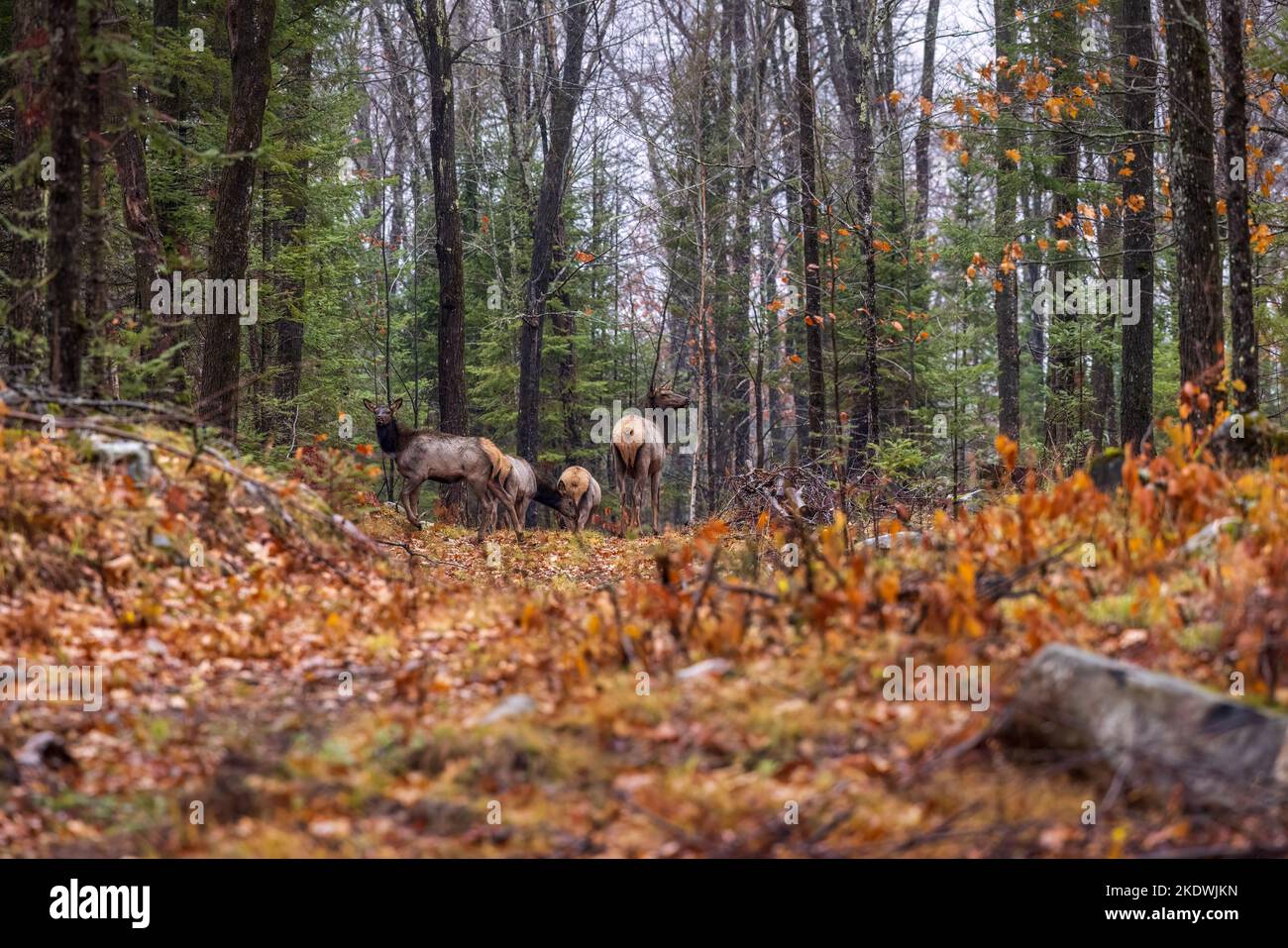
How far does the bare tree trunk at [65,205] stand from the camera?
9.48 metres

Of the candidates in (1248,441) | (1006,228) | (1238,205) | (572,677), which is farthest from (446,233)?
(572,677)

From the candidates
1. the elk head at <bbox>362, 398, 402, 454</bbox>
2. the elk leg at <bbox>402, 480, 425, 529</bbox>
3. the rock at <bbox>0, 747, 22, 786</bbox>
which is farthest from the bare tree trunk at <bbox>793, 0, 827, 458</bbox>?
the rock at <bbox>0, 747, 22, 786</bbox>

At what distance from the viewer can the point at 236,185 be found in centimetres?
1388

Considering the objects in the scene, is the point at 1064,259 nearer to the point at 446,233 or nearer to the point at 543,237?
the point at 446,233

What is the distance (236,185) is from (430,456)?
5.30 metres

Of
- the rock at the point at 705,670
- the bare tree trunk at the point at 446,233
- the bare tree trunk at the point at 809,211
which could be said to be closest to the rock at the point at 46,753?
the rock at the point at 705,670

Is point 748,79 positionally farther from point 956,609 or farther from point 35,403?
point 956,609

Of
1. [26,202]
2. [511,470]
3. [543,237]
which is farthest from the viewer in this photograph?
[543,237]

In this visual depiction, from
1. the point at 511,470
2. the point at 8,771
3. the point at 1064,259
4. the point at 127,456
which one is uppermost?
the point at 1064,259

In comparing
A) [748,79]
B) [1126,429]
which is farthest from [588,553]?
[748,79]

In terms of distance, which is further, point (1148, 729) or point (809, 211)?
point (809, 211)

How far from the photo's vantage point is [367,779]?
217 inches

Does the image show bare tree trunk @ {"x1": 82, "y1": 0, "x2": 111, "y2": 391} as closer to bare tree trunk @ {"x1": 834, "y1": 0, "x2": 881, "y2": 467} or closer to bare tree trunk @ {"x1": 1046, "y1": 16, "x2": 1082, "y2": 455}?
bare tree trunk @ {"x1": 834, "y1": 0, "x2": 881, "y2": 467}
